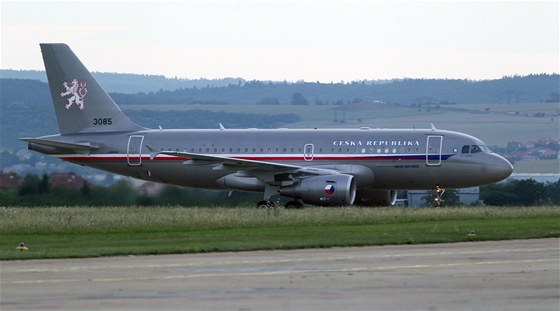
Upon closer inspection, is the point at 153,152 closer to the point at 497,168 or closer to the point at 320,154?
the point at 320,154

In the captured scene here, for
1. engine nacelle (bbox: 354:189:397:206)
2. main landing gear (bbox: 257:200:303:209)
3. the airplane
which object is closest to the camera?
main landing gear (bbox: 257:200:303:209)

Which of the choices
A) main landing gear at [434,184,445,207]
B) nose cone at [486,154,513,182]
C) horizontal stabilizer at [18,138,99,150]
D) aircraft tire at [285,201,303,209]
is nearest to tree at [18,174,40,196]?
horizontal stabilizer at [18,138,99,150]

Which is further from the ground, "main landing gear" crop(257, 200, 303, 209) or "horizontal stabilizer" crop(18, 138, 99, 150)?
"horizontal stabilizer" crop(18, 138, 99, 150)

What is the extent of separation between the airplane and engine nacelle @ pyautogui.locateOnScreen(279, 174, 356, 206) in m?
0.03

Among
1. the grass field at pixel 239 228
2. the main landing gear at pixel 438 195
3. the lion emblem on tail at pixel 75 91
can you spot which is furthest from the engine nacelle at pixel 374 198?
the lion emblem on tail at pixel 75 91

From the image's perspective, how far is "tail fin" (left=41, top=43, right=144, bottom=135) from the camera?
56312mm

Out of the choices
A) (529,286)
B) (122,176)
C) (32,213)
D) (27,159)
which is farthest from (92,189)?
(27,159)

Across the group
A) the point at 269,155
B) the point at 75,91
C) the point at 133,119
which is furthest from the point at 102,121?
the point at 133,119

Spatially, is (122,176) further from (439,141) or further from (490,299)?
(490,299)

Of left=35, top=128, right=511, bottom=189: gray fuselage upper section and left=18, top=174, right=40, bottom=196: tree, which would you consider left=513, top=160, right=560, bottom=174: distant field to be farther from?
left=18, top=174, right=40, bottom=196: tree

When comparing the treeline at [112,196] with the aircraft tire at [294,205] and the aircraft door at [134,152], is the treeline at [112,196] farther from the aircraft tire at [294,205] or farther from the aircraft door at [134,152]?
the aircraft tire at [294,205]

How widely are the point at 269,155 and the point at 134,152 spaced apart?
5384 millimetres

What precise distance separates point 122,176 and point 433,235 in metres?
26.1

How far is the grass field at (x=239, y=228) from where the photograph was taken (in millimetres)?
30516
